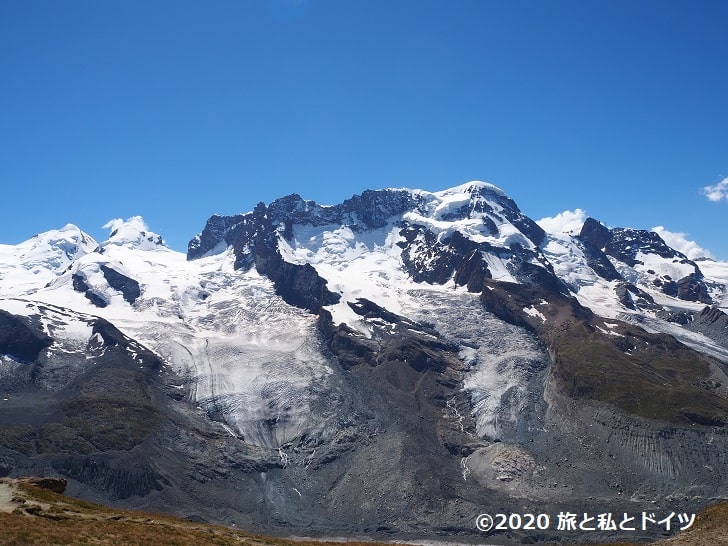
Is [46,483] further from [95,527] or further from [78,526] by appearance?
[95,527]

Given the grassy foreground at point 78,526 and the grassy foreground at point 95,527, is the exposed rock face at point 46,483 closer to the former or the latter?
the grassy foreground at point 95,527

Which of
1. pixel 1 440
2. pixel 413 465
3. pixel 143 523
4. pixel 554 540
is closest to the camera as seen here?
pixel 143 523

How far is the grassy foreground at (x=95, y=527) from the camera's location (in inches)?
1540

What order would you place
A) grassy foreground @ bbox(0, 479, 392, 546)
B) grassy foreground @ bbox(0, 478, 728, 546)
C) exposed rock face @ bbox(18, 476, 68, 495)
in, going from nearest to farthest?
grassy foreground @ bbox(0, 479, 392, 546) → grassy foreground @ bbox(0, 478, 728, 546) → exposed rock face @ bbox(18, 476, 68, 495)

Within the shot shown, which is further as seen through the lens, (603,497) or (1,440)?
(1,440)

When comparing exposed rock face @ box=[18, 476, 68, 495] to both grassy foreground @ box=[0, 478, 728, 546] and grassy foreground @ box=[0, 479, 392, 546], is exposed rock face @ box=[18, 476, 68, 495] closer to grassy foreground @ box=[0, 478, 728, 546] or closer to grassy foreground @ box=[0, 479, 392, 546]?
grassy foreground @ box=[0, 478, 728, 546]

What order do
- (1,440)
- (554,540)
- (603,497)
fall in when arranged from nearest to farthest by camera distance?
(554,540) < (603,497) < (1,440)

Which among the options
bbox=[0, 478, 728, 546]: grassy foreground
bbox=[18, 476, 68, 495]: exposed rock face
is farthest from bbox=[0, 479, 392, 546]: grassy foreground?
bbox=[18, 476, 68, 495]: exposed rock face

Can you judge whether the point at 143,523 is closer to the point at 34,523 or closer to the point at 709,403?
the point at 34,523

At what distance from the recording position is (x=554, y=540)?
141250mm

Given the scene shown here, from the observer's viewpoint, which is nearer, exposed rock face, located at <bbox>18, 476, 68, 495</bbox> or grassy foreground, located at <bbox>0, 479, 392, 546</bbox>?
grassy foreground, located at <bbox>0, 479, 392, 546</bbox>

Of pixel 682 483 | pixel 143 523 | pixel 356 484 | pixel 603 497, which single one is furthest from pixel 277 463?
pixel 143 523

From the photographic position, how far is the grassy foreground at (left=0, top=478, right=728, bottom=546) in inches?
1540

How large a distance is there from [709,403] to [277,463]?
13237 cm
